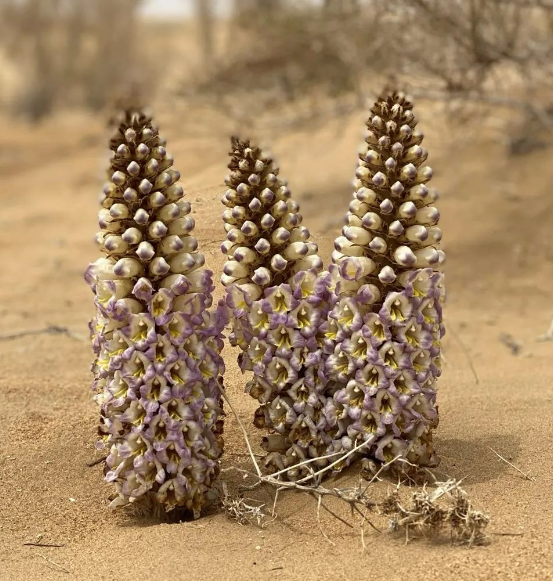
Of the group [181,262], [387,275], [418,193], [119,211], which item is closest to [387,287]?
[387,275]

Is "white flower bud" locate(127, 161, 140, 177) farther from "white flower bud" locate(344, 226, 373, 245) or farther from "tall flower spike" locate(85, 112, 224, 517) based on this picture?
"white flower bud" locate(344, 226, 373, 245)

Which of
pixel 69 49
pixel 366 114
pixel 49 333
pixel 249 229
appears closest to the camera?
pixel 249 229

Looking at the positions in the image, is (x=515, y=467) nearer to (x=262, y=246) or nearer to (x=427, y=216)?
(x=427, y=216)

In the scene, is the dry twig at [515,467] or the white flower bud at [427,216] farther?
the dry twig at [515,467]

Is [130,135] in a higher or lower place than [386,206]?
higher

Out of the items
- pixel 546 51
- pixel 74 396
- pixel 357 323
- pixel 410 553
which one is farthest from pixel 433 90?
pixel 410 553

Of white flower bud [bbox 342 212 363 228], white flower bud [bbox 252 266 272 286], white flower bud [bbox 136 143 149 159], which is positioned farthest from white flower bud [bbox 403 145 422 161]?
white flower bud [bbox 136 143 149 159]

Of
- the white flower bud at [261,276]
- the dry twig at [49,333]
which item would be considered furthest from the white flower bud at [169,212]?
the dry twig at [49,333]

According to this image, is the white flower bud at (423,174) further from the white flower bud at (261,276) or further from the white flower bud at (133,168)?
the white flower bud at (133,168)
